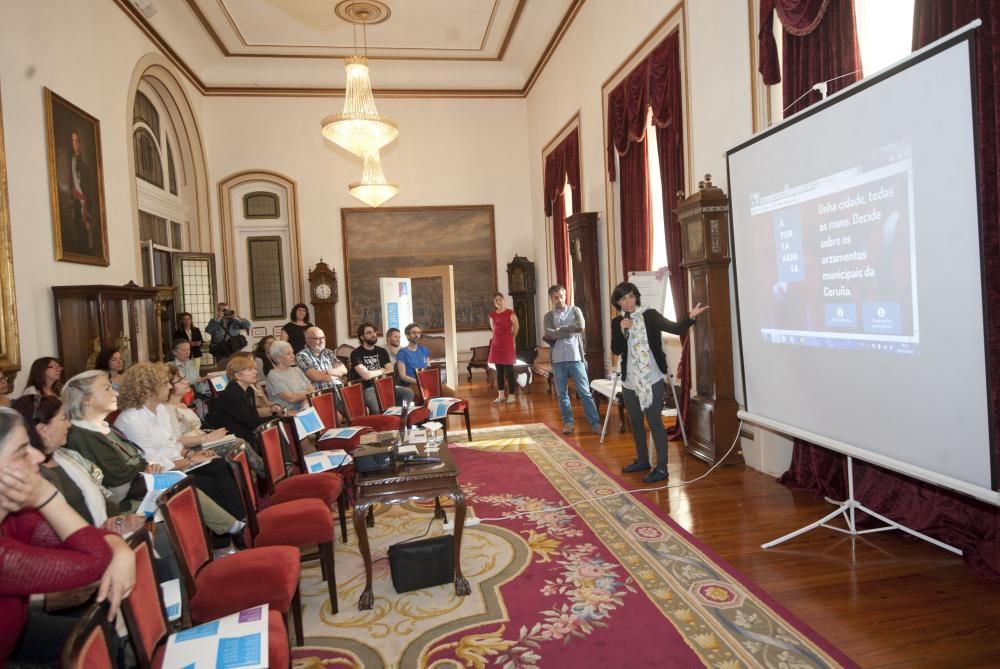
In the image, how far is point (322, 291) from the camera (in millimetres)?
11797

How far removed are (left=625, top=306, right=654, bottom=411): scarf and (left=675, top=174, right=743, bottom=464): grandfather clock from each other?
0.70 m

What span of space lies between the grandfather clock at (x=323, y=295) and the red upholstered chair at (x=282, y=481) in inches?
326

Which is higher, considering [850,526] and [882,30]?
[882,30]

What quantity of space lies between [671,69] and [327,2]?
5.72 metres

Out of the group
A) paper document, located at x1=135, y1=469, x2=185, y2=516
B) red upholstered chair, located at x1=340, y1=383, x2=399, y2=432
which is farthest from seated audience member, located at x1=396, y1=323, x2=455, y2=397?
paper document, located at x1=135, y1=469, x2=185, y2=516

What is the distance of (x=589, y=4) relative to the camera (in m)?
8.45

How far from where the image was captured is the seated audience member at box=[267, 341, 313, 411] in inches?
208

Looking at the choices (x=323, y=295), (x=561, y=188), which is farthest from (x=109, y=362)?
(x=561, y=188)

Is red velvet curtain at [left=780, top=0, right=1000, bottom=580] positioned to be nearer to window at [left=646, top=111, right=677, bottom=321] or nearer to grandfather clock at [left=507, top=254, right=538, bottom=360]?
window at [left=646, top=111, right=677, bottom=321]

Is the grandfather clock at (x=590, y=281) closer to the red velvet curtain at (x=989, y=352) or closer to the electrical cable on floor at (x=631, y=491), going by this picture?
the electrical cable on floor at (x=631, y=491)

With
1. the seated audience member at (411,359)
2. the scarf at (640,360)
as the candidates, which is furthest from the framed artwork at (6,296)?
the scarf at (640,360)

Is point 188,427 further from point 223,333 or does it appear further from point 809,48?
point 223,333

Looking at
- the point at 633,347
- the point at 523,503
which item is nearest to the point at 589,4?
the point at 633,347

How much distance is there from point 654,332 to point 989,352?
254 cm
